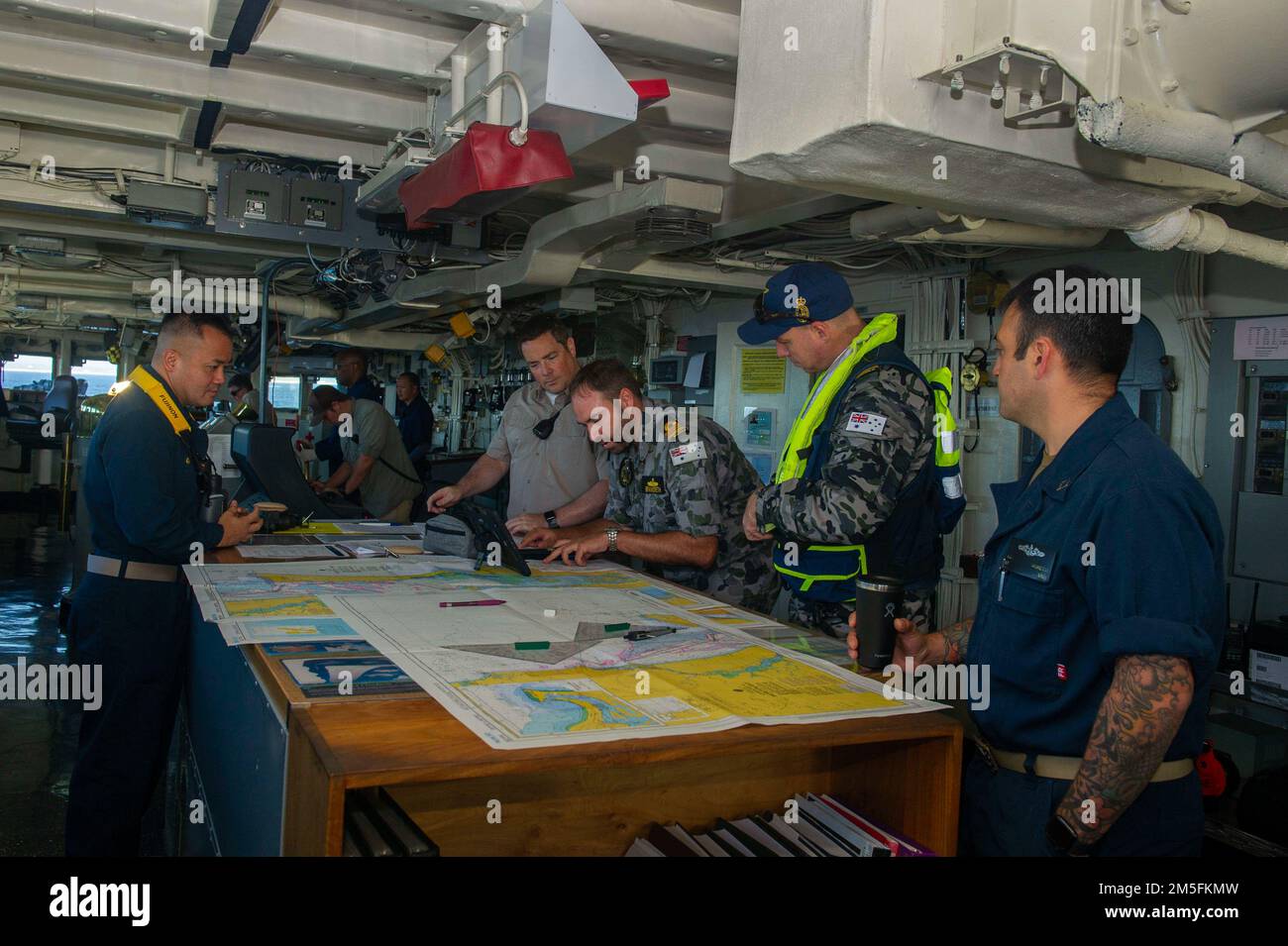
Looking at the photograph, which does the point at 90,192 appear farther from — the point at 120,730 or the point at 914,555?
the point at 914,555

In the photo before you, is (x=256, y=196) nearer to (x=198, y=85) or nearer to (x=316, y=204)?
(x=316, y=204)

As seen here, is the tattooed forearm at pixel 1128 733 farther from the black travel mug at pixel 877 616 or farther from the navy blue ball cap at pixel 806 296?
the navy blue ball cap at pixel 806 296

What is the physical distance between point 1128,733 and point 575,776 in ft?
2.88

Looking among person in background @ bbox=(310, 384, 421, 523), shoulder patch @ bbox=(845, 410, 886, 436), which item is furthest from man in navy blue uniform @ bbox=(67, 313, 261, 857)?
person in background @ bbox=(310, 384, 421, 523)

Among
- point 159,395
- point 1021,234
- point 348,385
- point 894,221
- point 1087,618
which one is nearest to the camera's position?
point 1087,618

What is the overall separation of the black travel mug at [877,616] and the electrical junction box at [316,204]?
3828 millimetres

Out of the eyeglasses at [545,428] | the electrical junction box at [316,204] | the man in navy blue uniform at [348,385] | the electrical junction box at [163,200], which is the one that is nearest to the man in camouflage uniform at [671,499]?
the eyeglasses at [545,428]

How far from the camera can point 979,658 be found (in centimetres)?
182

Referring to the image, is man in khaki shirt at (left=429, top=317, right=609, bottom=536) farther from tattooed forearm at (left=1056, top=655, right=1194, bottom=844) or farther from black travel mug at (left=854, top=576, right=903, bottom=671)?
tattooed forearm at (left=1056, top=655, right=1194, bottom=844)

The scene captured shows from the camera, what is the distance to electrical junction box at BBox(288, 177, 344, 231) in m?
4.76

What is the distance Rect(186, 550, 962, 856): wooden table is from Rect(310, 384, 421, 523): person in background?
5.22 meters

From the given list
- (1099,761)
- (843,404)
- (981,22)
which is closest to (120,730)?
(843,404)

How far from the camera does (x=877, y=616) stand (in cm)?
182

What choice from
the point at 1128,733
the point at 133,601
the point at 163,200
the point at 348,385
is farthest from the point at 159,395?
the point at 348,385
